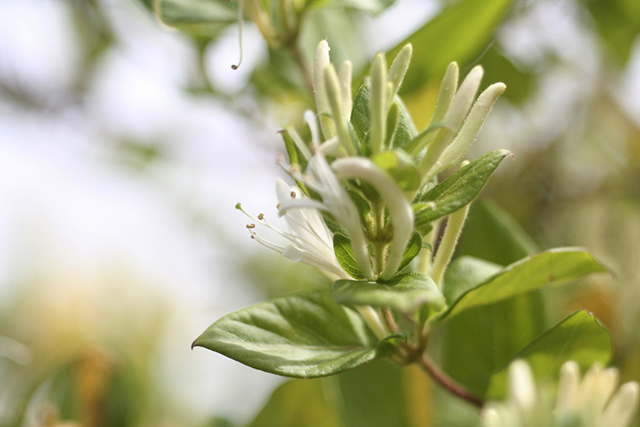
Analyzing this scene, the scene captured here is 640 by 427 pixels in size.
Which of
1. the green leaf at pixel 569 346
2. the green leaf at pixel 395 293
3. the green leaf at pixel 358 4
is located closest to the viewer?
the green leaf at pixel 395 293

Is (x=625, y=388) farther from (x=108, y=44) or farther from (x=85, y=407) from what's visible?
(x=108, y=44)

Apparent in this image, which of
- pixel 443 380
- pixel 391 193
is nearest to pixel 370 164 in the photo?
pixel 391 193

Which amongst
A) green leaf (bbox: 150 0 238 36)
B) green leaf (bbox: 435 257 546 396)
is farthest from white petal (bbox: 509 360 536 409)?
green leaf (bbox: 150 0 238 36)

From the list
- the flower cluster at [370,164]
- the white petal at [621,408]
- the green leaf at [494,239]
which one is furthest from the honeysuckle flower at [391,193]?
the green leaf at [494,239]

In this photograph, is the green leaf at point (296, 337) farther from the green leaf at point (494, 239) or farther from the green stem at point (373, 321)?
the green leaf at point (494, 239)

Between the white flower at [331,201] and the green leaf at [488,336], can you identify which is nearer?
the white flower at [331,201]

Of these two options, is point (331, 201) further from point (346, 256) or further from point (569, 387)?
point (569, 387)
